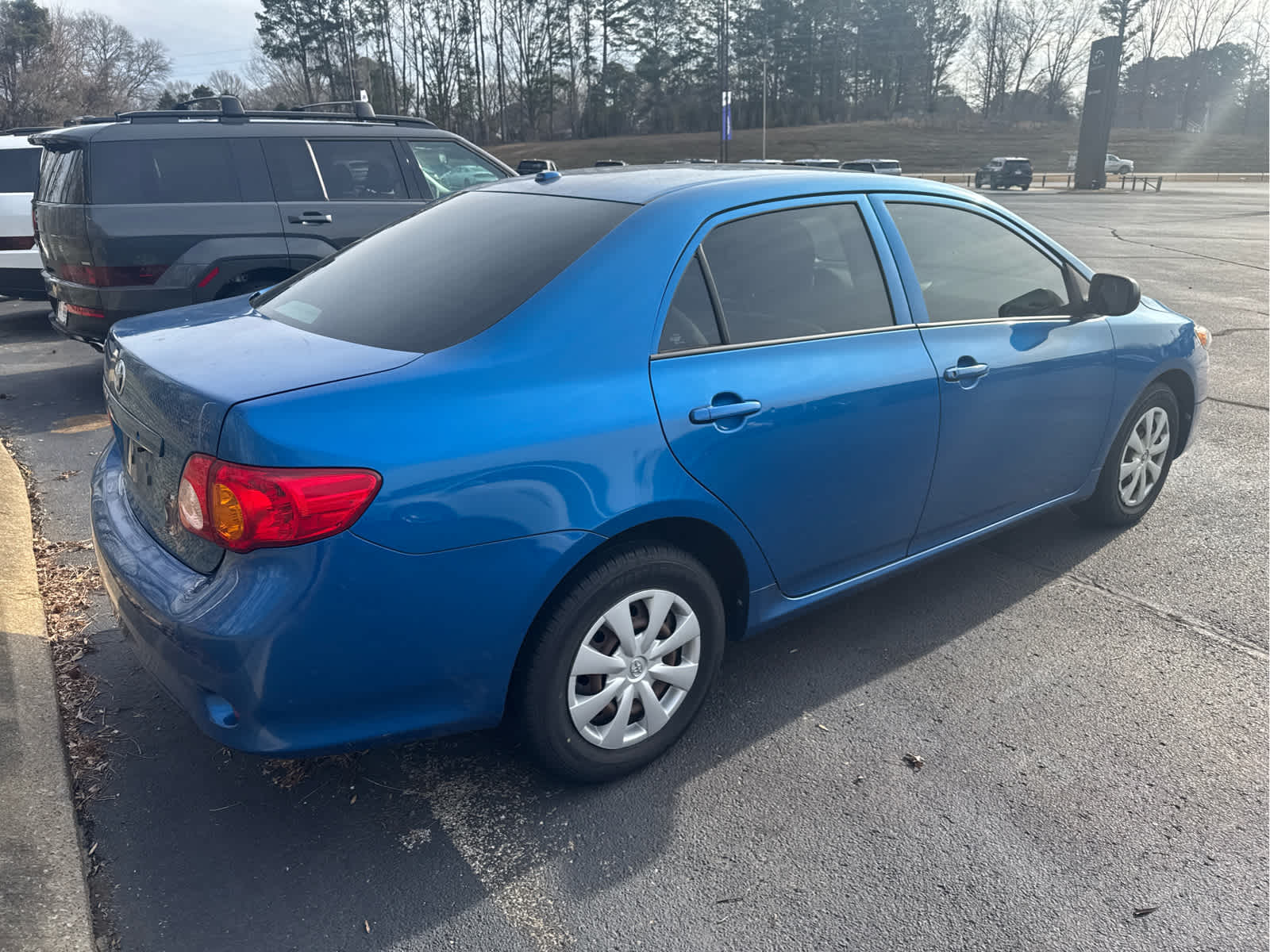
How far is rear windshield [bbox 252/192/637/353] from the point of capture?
270cm

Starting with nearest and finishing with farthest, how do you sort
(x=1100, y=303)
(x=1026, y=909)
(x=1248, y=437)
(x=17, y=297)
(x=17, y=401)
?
(x=1026, y=909) → (x=1100, y=303) → (x=1248, y=437) → (x=17, y=401) → (x=17, y=297)

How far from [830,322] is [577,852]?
180 centimetres

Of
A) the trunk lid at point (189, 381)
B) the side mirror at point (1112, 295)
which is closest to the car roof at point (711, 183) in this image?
the side mirror at point (1112, 295)

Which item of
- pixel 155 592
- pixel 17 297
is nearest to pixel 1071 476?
pixel 155 592

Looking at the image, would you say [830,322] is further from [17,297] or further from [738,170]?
[17,297]

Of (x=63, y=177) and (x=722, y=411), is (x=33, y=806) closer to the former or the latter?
(x=722, y=411)

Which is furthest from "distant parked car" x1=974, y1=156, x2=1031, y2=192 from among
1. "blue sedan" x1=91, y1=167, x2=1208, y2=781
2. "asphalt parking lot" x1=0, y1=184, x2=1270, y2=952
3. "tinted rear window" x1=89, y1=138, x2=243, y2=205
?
"blue sedan" x1=91, y1=167, x2=1208, y2=781

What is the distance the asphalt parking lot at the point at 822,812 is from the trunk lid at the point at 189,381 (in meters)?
0.80

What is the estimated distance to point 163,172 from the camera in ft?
22.6

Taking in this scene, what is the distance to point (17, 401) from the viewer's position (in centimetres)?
715

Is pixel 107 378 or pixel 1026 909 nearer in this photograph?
pixel 1026 909

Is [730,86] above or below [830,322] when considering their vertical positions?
above

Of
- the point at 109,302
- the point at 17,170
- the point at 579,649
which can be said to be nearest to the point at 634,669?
the point at 579,649

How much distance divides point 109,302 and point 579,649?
5.49 metres
